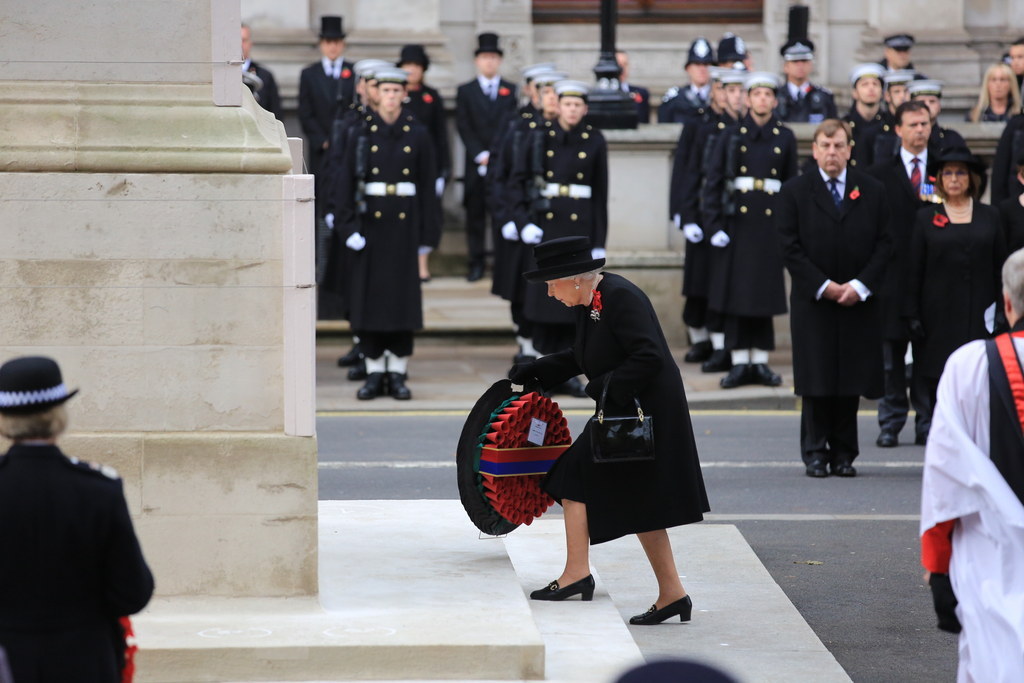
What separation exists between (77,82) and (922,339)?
6.18 m

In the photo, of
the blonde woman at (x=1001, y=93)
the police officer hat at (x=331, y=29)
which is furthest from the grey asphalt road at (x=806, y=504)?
the police officer hat at (x=331, y=29)

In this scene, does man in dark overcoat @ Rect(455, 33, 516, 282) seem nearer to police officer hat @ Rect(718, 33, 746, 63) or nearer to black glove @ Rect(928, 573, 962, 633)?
police officer hat @ Rect(718, 33, 746, 63)

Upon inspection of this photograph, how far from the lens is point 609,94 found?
16109mm

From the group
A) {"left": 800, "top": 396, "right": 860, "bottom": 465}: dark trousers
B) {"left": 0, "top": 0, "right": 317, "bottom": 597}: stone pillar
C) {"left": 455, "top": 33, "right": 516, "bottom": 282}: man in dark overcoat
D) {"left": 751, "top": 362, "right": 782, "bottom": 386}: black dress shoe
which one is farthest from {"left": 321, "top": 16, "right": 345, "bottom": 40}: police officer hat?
{"left": 0, "top": 0, "right": 317, "bottom": 597}: stone pillar

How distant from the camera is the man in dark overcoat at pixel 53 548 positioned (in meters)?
4.20

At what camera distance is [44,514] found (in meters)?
4.20

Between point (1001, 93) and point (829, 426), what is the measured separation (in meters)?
6.69

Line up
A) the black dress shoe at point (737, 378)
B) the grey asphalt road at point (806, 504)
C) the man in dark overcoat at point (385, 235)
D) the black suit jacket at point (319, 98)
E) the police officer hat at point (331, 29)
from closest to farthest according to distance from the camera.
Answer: the grey asphalt road at point (806, 504)
the man in dark overcoat at point (385, 235)
the black dress shoe at point (737, 378)
the black suit jacket at point (319, 98)
the police officer hat at point (331, 29)

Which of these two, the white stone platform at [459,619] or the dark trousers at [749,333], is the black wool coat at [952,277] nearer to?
the white stone platform at [459,619]

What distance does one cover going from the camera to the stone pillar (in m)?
6.38

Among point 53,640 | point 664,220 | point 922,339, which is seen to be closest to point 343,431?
point 922,339

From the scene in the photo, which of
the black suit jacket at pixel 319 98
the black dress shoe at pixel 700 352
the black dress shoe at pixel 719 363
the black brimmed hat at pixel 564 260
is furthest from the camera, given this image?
the black suit jacket at pixel 319 98

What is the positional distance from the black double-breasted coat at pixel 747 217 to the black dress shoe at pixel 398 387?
265cm

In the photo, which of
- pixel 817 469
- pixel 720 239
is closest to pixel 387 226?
pixel 720 239
